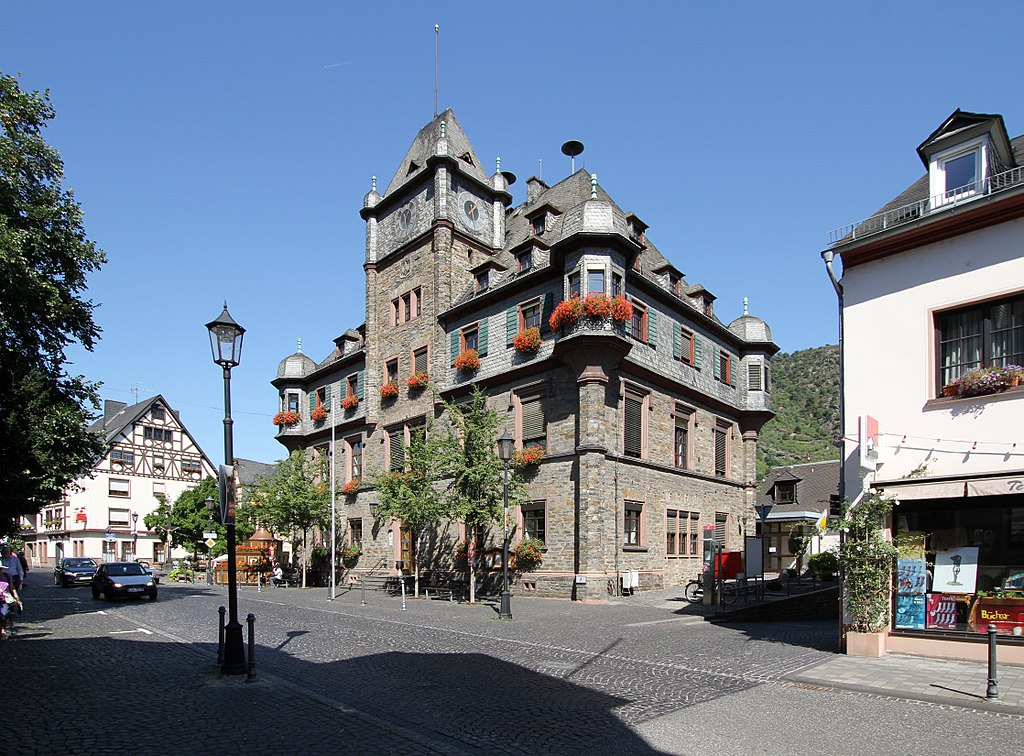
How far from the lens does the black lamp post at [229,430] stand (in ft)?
34.6

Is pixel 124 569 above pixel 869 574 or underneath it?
underneath

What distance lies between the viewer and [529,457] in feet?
88.6

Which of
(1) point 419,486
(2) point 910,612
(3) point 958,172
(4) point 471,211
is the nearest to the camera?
(2) point 910,612

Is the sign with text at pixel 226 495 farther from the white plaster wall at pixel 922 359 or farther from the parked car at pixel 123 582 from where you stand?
the parked car at pixel 123 582

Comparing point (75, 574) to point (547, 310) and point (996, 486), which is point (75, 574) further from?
point (996, 486)

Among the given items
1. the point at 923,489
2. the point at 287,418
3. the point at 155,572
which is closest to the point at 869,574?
the point at 923,489

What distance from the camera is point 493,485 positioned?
79.8ft

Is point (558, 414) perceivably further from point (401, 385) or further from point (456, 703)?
point (456, 703)

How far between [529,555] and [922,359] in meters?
16.8

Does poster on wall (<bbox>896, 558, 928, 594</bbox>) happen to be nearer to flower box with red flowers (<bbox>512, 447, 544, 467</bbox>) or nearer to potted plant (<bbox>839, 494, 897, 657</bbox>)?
potted plant (<bbox>839, 494, 897, 657</bbox>)

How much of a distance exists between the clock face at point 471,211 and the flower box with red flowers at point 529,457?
40.3 feet

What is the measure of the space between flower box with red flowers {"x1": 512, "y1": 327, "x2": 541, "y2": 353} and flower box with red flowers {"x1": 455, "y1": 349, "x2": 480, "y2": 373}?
2.96m

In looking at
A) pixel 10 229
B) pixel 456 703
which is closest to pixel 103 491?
pixel 10 229

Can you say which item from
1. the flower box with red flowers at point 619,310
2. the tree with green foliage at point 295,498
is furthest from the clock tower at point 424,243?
the flower box with red flowers at point 619,310
